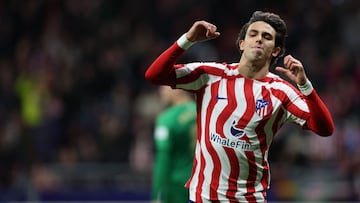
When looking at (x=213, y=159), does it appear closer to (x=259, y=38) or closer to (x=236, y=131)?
(x=236, y=131)

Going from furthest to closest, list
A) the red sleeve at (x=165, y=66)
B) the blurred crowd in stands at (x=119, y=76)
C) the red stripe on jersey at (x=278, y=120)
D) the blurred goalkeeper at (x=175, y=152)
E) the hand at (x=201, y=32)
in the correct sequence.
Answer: the blurred crowd in stands at (x=119, y=76)
the blurred goalkeeper at (x=175, y=152)
the red stripe on jersey at (x=278, y=120)
the red sleeve at (x=165, y=66)
the hand at (x=201, y=32)

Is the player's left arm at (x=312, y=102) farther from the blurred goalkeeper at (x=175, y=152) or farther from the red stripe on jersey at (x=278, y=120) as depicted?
the blurred goalkeeper at (x=175, y=152)

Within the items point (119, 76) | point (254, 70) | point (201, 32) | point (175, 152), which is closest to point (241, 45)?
point (254, 70)

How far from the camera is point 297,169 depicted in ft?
37.6

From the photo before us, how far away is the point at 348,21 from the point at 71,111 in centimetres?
426

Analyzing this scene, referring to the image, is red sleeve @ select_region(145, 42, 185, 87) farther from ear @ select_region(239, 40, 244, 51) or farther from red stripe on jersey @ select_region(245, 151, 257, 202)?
red stripe on jersey @ select_region(245, 151, 257, 202)

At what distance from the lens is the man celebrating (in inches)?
207

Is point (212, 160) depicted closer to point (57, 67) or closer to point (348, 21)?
point (57, 67)

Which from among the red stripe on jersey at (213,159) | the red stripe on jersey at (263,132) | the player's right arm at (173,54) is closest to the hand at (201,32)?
the player's right arm at (173,54)

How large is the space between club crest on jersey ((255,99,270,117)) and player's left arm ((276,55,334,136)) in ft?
0.68

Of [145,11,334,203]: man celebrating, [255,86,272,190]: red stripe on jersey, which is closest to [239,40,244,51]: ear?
[145,11,334,203]: man celebrating

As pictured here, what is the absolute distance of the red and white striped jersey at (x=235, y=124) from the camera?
5.28 metres

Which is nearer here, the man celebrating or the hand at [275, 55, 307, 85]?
the hand at [275, 55, 307, 85]

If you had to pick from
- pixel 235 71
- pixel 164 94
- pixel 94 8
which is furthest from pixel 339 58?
pixel 235 71
